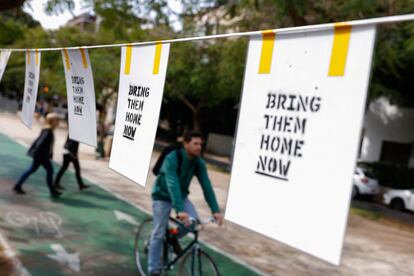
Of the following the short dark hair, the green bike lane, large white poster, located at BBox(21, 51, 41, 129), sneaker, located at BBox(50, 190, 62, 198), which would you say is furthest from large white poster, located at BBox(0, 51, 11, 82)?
sneaker, located at BBox(50, 190, 62, 198)

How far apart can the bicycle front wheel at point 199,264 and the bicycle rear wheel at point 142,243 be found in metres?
1.07

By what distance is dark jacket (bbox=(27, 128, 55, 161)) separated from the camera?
9.48 m

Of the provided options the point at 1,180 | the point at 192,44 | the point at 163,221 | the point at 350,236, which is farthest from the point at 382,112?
the point at 163,221

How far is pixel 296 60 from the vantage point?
2174mm

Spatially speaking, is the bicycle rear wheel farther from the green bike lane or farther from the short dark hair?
the short dark hair

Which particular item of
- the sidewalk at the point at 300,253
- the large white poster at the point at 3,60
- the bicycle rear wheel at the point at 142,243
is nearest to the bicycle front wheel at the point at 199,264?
the bicycle rear wheel at the point at 142,243

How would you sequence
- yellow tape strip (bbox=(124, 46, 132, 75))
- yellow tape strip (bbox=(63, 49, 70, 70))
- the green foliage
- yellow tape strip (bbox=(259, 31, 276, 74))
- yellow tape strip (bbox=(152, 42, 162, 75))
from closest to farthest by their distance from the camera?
1. yellow tape strip (bbox=(259, 31, 276, 74))
2. yellow tape strip (bbox=(152, 42, 162, 75))
3. yellow tape strip (bbox=(124, 46, 132, 75))
4. yellow tape strip (bbox=(63, 49, 70, 70))
5. the green foliage

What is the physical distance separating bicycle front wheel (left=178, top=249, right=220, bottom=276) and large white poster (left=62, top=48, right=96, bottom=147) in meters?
1.79

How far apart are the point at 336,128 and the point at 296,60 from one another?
0.39 metres

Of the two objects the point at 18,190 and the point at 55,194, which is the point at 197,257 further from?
the point at 18,190

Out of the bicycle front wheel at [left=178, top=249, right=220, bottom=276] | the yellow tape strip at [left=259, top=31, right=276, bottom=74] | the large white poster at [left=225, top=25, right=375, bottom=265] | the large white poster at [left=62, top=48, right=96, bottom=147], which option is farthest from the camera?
the bicycle front wheel at [left=178, top=249, right=220, bottom=276]

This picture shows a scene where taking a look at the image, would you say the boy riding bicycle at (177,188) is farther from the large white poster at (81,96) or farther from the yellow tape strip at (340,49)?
the yellow tape strip at (340,49)

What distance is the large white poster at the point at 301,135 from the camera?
194 cm

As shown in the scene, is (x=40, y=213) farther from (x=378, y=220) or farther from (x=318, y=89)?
(x=378, y=220)
